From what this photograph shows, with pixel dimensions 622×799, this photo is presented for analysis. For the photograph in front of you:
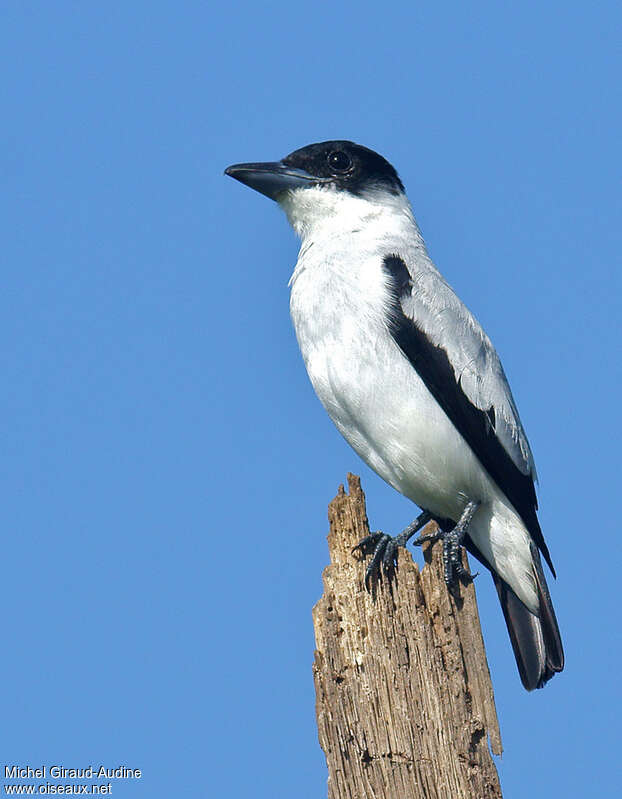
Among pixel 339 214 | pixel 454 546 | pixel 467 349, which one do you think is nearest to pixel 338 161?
pixel 339 214

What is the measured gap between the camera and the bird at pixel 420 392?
736cm

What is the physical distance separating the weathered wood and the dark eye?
3960mm

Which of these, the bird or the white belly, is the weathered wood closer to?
the bird

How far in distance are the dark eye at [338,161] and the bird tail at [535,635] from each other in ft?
12.2

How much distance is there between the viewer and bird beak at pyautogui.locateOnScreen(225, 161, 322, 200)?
335 inches

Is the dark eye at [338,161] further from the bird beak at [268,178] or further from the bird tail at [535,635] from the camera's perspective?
the bird tail at [535,635]

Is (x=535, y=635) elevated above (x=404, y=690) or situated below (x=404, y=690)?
above

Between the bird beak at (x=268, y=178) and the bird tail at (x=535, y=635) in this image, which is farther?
the bird beak at (x=268, y=178)

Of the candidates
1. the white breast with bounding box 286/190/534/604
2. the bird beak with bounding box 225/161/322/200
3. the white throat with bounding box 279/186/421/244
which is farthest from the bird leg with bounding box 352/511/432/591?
the bird beak with bounding box 225/161/322/200

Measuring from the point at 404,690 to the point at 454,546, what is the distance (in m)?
1.36

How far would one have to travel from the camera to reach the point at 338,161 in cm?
873

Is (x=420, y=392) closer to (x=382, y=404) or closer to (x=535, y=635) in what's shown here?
(x=382, y=404)

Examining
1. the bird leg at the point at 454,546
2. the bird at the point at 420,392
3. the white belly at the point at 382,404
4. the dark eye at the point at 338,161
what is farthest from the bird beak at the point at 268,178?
the bird leg at the point at 454,546

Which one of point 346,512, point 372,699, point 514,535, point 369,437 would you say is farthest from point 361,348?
point 372,699
